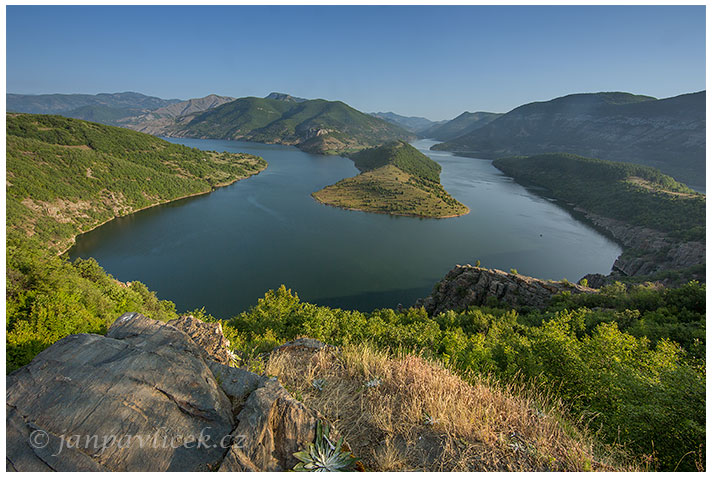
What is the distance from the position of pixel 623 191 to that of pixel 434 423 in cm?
10707

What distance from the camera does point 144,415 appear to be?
12.1 feet

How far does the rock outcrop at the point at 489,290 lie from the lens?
26.7 m

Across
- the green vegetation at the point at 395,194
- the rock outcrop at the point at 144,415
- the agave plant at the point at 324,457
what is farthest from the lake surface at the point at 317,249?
the agave plant at the point at 324,457

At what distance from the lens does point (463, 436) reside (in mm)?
3943

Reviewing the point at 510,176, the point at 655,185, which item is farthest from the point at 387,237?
the point at 510,176

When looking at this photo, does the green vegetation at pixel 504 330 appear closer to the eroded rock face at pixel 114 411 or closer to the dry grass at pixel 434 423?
the dry grass at pixel 434 423

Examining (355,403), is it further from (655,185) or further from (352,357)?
(655,185)

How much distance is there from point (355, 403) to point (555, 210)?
335 feet

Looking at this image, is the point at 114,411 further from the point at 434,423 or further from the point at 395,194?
the point at 395,194

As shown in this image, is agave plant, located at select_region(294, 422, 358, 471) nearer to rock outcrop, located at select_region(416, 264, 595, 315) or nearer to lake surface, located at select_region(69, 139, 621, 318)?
rock outcrop, located at select_region(416, 264, 595, 315)

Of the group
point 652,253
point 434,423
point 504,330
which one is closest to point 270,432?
point 434,423

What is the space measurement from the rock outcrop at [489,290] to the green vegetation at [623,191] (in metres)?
43.1

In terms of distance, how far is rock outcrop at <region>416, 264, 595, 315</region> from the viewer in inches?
1050

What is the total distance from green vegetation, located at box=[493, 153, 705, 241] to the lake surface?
30.9ft
